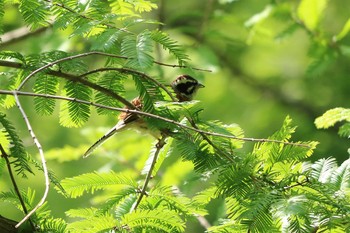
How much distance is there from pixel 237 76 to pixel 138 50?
7058mm

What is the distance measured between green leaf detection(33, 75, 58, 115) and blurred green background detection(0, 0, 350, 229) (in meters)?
2.60

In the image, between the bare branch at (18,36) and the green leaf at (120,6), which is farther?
the bare branch at (18,36)

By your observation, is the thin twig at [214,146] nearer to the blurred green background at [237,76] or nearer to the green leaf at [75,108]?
the green leaf at [75,108]

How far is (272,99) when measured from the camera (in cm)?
967

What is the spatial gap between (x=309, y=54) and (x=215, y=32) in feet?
3.51

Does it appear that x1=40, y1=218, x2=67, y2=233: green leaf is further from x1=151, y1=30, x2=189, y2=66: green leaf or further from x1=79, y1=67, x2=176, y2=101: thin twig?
x1=151, y1=30, x2=189, y2=66: green leaf

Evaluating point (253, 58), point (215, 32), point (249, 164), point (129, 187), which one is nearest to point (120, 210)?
point (129, 187)

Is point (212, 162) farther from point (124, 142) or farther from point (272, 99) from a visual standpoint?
point (272, 99)

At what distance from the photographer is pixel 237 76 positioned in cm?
986

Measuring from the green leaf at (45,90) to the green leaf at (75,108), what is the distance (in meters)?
0.06

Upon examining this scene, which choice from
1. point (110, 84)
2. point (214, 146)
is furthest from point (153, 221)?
point (110, 84)

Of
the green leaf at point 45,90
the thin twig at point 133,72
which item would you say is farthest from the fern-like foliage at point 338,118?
the green leaf at point 45,90

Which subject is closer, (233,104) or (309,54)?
(309,54)

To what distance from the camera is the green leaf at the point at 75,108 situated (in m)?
3.13
